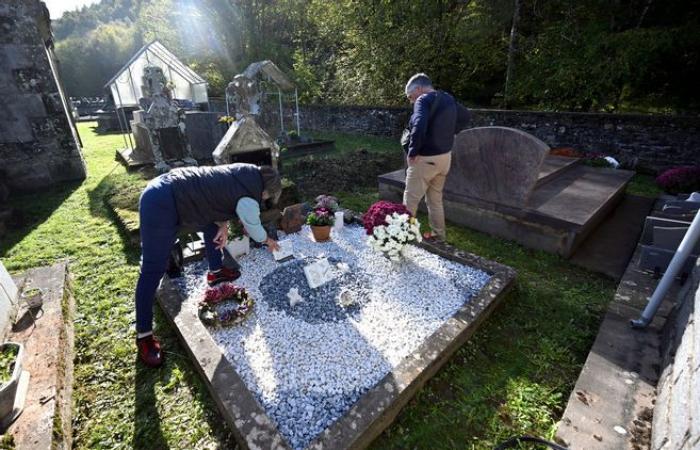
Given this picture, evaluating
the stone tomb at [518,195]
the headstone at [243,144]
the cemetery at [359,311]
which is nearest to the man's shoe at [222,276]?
the cemetery at [359,311]

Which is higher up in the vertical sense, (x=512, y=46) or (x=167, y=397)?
(x=512, y=46)

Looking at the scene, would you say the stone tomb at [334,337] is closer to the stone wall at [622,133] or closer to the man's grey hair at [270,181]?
the man's grey hair at [270,181]

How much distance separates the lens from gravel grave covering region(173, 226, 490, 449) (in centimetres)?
259

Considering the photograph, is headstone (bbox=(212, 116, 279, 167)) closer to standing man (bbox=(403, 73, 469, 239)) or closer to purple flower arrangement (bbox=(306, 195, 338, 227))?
purple flower arrangement (bbox=(306, 195, 338, 227))

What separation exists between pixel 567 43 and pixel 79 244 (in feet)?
47.6

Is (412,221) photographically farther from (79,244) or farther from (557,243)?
(79,244)

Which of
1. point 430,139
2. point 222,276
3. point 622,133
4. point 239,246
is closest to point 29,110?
point 239,246

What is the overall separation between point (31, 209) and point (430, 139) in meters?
8.18

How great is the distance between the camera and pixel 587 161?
8.34 m

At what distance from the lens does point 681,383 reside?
2076 mm

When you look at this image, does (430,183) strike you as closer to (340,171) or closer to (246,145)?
(246,145)

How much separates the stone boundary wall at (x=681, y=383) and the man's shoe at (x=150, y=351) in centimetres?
376

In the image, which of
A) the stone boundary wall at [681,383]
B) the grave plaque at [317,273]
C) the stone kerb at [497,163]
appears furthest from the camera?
the stone kerb at [497,163]

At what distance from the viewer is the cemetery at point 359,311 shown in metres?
2.39
